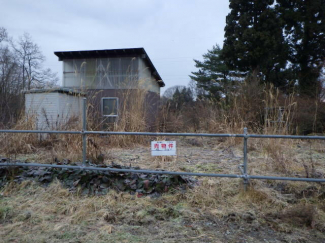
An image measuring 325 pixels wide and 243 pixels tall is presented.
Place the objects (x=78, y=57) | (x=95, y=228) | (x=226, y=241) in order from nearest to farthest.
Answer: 1. (x=226, y=241)
2. (x=95, y=228)
3. (x=78, y=57)

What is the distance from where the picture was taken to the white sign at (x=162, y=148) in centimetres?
423

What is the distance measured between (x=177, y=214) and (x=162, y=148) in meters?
1.10

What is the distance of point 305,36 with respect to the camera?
64.1 ft

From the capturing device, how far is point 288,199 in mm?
3832

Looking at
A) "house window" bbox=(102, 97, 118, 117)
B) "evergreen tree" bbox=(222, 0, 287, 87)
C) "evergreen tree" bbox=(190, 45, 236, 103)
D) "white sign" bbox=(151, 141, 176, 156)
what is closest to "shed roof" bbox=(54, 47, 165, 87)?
"house window" bbox=(102, 97, 118, 117)

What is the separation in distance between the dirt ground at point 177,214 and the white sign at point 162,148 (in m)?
0.60

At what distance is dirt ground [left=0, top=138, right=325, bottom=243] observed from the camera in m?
2.98

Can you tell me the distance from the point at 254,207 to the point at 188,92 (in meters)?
35.4

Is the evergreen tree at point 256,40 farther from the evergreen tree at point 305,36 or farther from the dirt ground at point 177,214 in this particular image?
the dirt ground at point 177,214

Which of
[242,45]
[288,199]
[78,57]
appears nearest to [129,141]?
[288,199]

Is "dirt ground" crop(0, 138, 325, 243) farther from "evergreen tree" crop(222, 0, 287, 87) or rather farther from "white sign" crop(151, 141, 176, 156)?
"evergreen tree" crop(222, 0, 287, 87)

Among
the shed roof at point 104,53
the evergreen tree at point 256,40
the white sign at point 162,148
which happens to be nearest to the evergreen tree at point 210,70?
the evergreen tree at point 256,40

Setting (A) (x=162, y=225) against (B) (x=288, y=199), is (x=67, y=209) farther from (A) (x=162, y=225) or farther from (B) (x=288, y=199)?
(B) (x=288, y=199)

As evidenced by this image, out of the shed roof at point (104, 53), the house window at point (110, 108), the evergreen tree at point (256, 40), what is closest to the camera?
the house window at point (110, 108)
